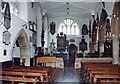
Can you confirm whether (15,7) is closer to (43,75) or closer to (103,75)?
(43,75)

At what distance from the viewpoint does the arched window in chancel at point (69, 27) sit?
89.2 ft

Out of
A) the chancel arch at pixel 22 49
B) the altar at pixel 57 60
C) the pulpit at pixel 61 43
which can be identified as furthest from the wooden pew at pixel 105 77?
the pulpit at pixel 61 43

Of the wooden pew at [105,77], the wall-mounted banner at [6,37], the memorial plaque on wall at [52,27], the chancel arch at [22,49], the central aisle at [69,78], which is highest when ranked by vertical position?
the memorial plaque on wall at [52,27]

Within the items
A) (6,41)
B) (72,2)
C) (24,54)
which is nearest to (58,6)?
(72,2)

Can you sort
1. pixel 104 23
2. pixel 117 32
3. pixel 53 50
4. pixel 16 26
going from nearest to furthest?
pixel 16 26, pixel 117 32, pixel 104 23, pixel 53 50

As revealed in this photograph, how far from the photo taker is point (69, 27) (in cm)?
2736

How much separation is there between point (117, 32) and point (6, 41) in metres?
7.06

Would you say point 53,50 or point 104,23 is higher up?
point 104,23

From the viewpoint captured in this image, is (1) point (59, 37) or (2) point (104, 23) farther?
(1) point (59, 37)

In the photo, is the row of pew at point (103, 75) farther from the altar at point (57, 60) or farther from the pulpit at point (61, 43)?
the pulpit at point (61, 43)

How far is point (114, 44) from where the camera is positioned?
1371cm

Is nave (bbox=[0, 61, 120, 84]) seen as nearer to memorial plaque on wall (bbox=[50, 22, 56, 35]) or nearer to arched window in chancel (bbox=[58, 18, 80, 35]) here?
memorial plaque on wall (bbox=[50, 22, 56, 35])

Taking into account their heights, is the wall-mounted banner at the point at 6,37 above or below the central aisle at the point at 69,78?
above

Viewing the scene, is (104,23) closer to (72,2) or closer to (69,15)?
(72,2)
